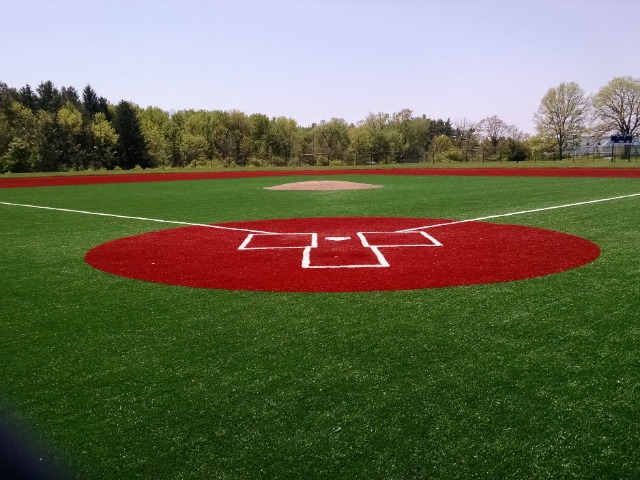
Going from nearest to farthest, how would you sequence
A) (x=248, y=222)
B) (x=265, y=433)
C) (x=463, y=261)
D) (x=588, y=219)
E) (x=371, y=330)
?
1. (x=265, y=433)
2. (x=371, y=330)
3. (x=463, y=261)
4. (x=588, y=219)
5. (x=248, y=222)

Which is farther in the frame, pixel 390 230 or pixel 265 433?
pixel 390 230

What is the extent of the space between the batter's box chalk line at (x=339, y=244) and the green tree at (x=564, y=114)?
66.9 metres

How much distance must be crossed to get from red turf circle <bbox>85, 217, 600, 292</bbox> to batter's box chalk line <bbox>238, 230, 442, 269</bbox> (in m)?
0.02

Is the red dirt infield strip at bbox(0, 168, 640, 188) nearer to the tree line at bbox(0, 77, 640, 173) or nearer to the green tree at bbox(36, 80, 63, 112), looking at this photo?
the tree line at bbox(0, 77, 640, 173)

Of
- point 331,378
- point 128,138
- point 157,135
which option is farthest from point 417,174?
point 157,135

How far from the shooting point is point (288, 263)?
24.8 feet

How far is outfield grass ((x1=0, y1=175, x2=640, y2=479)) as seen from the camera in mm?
2805

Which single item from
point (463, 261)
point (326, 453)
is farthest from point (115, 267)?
point (326, 453)

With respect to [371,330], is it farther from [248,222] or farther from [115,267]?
[248,222]

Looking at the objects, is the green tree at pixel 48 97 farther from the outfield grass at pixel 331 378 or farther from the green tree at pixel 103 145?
the outfield grass at pixel 331 378

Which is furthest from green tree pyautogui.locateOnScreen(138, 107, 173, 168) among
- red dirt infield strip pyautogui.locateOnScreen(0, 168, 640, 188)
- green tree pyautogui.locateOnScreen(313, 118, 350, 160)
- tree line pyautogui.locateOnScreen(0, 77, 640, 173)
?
red dirt infield strip pyautogui.locateOnScreen(0, 168, 640, 188)

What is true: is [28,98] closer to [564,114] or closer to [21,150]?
[21,150]

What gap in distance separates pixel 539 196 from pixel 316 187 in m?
9.79

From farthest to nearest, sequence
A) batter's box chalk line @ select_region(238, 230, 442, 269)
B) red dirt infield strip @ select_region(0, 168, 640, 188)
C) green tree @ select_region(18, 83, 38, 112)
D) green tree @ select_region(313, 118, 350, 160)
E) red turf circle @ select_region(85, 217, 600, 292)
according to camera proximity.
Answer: green tree @ select_region(313, 118, 350, 160)
green tree @ select_region(18, 83, 38, 112)
red dirt infield strip @ select_region(0, 168, 640, 188)
batter's box chalk line @ select_region(238, 230, 442, 269)
red turf circle @ select_region(85, 217, 600, 292)
